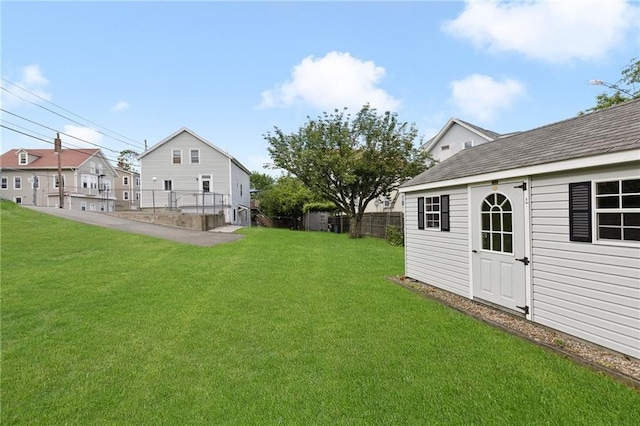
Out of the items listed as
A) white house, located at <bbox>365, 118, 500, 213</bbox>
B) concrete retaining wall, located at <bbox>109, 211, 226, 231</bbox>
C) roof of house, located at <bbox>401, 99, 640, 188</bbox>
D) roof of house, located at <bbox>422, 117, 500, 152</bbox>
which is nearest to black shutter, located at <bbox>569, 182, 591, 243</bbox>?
roof of house, located at <bbox>401, 99, 640, 188</bbox>

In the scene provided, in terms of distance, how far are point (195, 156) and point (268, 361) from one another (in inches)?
955

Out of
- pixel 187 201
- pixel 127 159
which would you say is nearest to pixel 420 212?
pixel 187 201

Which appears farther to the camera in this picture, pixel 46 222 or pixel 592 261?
pixel 46 222

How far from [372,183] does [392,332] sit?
1511 cm

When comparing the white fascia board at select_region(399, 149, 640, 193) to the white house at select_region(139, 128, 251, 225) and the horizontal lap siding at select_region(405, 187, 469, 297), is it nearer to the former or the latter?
the horizontal lap siding at select_region(405, 187, 469, 297)

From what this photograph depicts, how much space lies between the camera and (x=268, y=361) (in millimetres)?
3967

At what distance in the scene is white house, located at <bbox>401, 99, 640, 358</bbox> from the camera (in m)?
3.97

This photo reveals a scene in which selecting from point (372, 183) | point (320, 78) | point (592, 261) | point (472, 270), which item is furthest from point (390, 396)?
point (320, 78)

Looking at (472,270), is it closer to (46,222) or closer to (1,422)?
(1,422)

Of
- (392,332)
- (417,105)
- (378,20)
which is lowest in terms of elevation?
(392,332)

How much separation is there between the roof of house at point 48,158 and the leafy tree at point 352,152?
2763 centimetres

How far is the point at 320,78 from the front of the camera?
735 inches

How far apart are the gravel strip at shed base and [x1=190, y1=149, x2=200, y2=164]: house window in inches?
903

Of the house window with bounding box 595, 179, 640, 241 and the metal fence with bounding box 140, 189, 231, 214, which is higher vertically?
the metal fence with bounding box 140, 189, 231, 214
